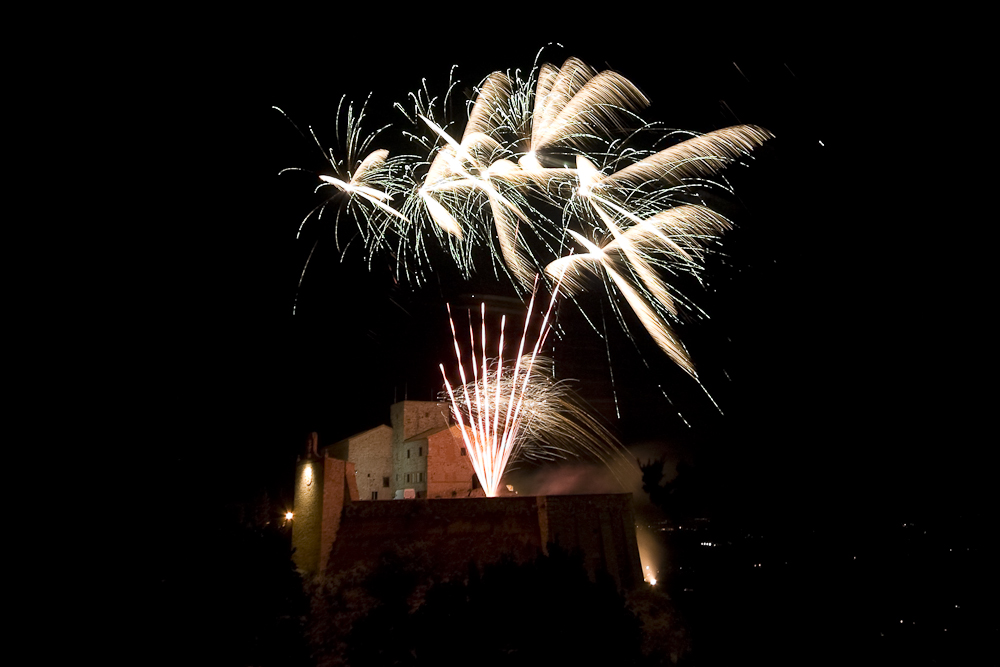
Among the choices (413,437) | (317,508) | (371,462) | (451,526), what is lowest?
(451,526)

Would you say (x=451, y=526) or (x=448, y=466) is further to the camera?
(x=448, y=466)

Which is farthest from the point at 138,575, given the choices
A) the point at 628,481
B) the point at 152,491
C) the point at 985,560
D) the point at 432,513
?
the point at 628,481

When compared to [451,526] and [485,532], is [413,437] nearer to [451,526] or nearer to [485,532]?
[451,526]

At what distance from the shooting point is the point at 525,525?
20.0 meters

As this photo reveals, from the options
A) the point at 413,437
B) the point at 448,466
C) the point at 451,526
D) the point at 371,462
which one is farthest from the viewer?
the point at 371,462

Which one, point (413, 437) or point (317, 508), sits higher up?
point (413, 437)

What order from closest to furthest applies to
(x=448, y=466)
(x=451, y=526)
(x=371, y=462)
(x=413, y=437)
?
(x=451, y=526) < (x=448, y=466) < (x=413, y=437) < (x=371, y=462)

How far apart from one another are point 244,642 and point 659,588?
1431 cm

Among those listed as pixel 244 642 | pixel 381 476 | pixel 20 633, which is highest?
pixel 381 476

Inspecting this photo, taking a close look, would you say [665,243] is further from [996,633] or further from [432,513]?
[432,513]

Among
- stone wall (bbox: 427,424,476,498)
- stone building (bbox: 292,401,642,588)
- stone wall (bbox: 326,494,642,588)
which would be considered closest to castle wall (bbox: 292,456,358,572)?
stone building (bbox: 292,401,642,588)

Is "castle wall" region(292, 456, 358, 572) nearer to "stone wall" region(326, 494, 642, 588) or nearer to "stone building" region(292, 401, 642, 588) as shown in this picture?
"stone building" region(292, 401, 642, 588)

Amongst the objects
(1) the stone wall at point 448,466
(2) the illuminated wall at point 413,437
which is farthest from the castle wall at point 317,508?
(2) the illuminated wall at point 413,437

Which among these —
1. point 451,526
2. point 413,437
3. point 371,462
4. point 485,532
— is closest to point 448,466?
point 413,437
